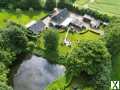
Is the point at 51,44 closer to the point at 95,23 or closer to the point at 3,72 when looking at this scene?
the point at 3,72

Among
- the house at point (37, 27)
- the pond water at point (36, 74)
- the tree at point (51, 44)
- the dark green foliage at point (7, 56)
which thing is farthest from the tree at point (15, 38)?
the house at point (37, 27)

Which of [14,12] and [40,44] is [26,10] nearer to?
[14,12]

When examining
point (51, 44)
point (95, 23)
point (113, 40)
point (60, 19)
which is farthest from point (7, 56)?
point (95, 23)

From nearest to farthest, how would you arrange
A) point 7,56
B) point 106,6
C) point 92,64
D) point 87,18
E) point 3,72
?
1. point 92,64
2. point 3,72
3. point 7,56
4. point 87,18
5. point 106,6

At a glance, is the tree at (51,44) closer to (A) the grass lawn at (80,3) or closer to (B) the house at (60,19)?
(B) the house at (60,19)

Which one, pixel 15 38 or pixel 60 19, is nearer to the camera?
pixel 15 38

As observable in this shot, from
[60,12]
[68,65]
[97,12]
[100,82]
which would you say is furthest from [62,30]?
[100,82]

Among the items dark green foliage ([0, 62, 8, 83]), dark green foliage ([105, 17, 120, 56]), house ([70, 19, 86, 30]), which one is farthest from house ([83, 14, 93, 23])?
dark green foliage ([0, 62, 8, 83])
